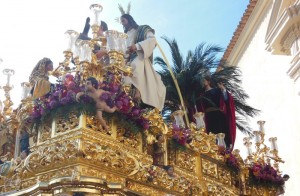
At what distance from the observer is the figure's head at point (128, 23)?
701 cm

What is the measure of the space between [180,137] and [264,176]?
191 centimetres

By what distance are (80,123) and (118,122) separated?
531 mm

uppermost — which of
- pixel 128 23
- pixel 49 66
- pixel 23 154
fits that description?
pixel 128 23

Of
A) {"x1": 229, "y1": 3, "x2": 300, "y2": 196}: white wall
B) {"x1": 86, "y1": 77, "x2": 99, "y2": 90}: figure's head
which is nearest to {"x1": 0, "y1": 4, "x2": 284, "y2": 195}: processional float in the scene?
{"x1": 86, "y1": 77, "x2": 99, "y2": 90}: figure's head

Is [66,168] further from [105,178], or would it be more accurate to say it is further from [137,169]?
[137,169]

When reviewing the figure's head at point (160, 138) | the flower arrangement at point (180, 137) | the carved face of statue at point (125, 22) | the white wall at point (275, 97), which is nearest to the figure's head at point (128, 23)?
the carved face of statue at point (125, 22)

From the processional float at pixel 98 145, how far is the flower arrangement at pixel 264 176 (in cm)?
95

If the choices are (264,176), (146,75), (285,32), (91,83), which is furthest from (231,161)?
(285,32)

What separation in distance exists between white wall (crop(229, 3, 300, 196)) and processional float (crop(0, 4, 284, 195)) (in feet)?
20.4

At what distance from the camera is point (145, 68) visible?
639 cm

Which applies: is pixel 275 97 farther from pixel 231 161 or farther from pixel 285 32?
pixel 231 161

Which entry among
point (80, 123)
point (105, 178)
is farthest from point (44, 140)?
point (105, 178)

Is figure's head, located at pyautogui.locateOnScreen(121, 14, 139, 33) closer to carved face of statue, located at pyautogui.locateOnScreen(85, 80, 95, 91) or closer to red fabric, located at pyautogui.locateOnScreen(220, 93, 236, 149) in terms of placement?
carved face of statue, located at pyautogui.locateOnScreen(85, 80, 95, 91)

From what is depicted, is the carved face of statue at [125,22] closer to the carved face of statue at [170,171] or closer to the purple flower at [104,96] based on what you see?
the purple flower at [104,96]
